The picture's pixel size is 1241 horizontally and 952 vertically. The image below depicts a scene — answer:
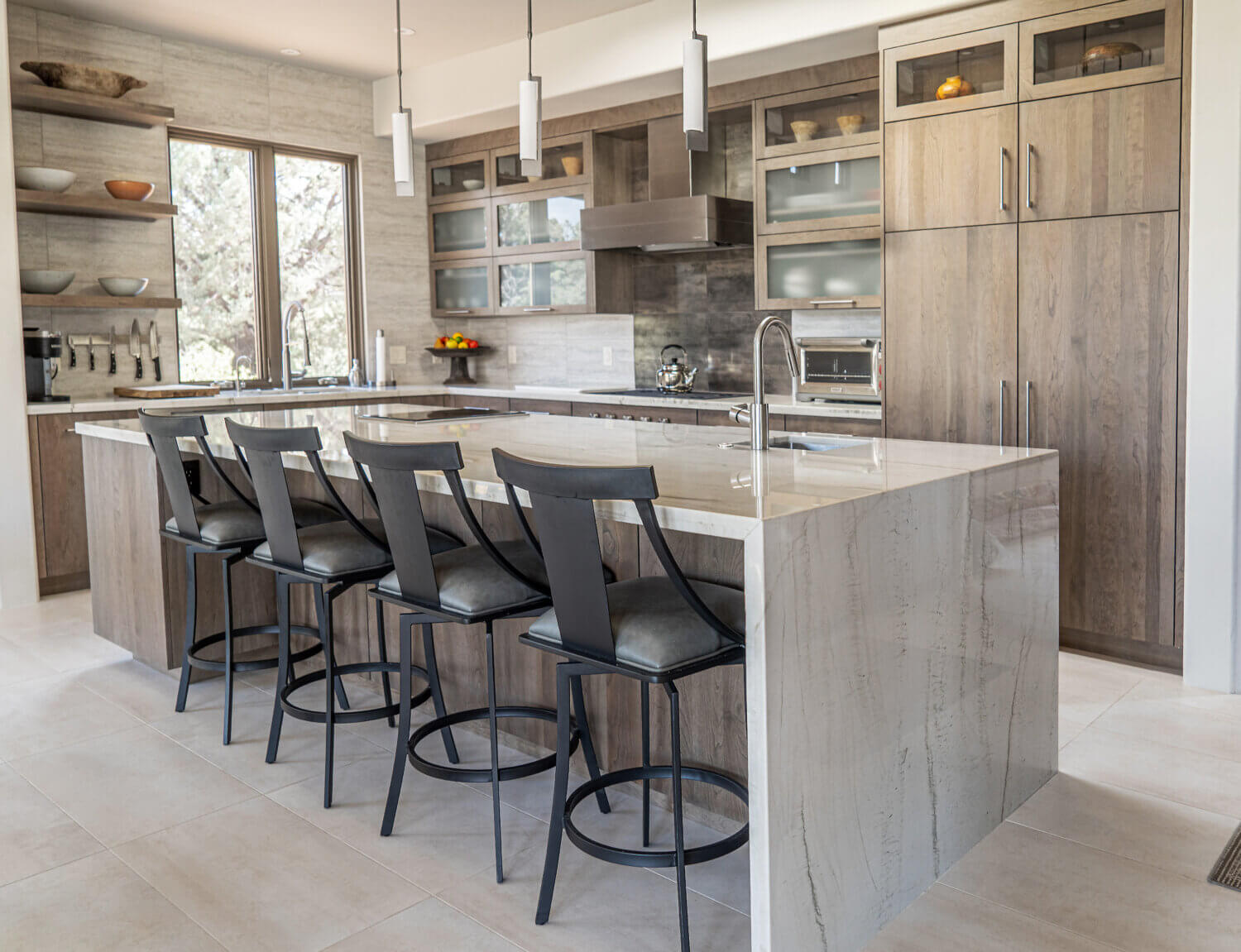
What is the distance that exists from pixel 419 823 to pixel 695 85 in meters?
1.94

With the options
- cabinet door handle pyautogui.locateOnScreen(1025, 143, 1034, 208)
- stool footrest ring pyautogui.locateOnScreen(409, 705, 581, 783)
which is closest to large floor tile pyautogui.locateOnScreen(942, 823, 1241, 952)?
stool footrest ring pyautogui.locateOnScreen(409, 705, 581, 783)

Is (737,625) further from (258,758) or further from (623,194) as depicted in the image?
(623,194)

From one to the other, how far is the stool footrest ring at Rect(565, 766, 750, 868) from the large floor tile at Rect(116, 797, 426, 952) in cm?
40

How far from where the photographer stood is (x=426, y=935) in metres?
2.01

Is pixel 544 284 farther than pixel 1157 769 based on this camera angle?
Yes

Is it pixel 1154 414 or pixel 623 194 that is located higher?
pixel 623 194

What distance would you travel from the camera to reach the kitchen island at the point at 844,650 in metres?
1.77

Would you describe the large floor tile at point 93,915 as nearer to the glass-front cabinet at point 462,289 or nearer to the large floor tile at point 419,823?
the large floor tile at point 419,823

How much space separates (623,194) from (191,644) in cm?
347

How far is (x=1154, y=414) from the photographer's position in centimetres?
350

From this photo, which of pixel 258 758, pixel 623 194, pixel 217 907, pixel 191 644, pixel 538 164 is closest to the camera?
pixel 217 907

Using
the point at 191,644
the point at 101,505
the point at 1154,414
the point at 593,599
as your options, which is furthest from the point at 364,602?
the point at 1154,414

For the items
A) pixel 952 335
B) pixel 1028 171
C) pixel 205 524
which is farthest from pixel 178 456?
pixel 1028 171

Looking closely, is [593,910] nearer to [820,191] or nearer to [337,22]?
[820,191]
